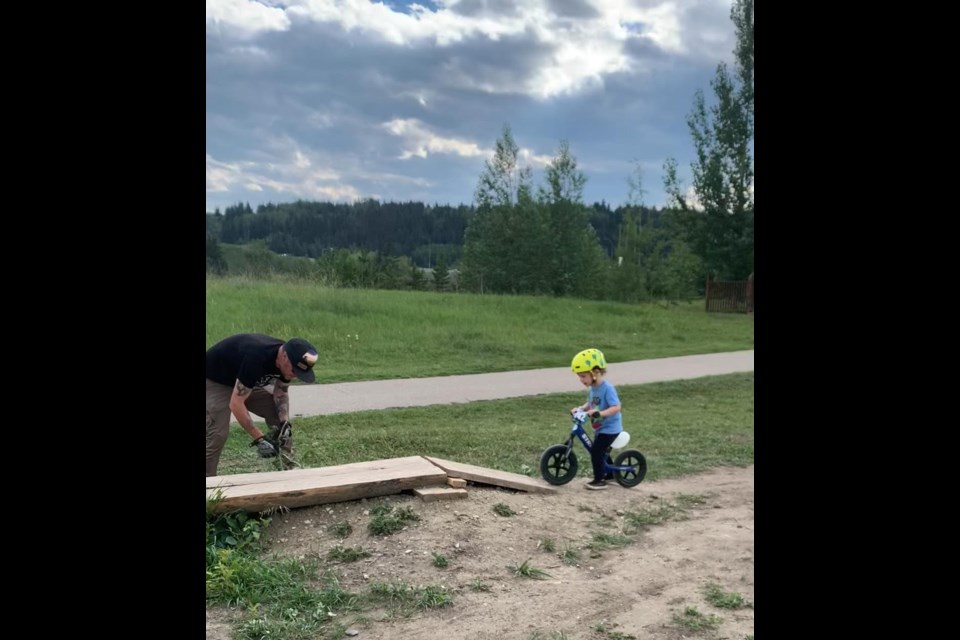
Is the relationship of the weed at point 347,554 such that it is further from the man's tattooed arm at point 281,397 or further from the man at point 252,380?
the man's tattooed arm at point 281,397

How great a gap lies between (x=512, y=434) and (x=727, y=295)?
1856cm

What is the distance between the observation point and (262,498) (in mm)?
4383

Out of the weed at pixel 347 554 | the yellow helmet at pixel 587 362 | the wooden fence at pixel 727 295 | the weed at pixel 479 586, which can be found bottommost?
the weed at pixel 479 586

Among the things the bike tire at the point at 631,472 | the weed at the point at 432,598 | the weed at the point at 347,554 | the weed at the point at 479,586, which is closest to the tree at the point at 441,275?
the bike tire at the point at 631,472

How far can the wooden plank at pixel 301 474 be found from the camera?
4599 mm

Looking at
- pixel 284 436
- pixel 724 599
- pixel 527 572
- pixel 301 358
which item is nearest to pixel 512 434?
pixel 284 436

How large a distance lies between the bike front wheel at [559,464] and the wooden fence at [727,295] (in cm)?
1974

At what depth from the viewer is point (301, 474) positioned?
15.9ft

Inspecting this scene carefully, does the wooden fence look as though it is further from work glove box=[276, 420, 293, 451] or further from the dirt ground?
work glove box=[276, 420, 293, 451]

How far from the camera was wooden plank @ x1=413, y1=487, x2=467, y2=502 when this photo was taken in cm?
477

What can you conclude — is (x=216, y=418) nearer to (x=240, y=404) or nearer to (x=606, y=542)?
(x=240, y=404)

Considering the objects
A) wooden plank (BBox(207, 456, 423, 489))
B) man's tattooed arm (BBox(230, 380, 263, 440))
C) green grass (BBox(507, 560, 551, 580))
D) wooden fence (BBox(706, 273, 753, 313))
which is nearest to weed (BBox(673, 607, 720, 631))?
green grass (BBox(507, 560, 551, 580))
